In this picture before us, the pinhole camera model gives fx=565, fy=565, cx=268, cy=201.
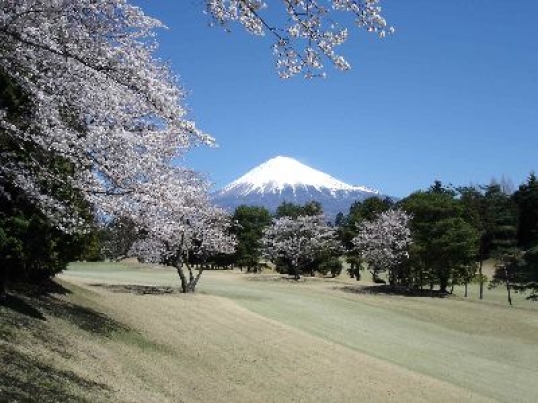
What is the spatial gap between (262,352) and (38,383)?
12.9m

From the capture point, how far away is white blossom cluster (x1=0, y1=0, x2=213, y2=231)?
10.5m

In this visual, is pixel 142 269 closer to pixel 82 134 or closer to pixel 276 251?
pixel 276 251

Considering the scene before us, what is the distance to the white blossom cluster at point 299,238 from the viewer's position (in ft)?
237

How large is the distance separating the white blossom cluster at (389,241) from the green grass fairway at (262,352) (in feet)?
64.0

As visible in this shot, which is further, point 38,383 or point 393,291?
point 393,291

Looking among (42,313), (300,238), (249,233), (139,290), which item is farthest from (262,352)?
(249,233)

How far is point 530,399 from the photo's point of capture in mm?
23047

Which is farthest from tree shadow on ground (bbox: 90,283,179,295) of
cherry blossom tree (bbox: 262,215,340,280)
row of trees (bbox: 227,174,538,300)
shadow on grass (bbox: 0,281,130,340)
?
cherry blossom tree (bbox: 262,215,340,280)

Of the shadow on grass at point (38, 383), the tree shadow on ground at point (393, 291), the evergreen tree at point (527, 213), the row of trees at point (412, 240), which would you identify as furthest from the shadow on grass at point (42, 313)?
the evergreen tree at point (527, 213)

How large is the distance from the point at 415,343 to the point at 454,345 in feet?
10.7

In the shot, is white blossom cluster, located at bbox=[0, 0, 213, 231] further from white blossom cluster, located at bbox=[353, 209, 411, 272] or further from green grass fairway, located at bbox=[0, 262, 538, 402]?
white blossom cluster, located at bbox=[353, 209, 411, 272]

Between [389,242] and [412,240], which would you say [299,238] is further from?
[412,240]

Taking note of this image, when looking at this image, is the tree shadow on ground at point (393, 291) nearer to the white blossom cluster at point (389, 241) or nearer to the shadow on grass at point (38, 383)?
the white blossom cluster at point (389, 241)

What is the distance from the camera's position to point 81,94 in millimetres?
12070
